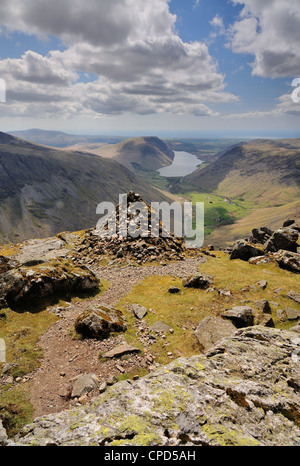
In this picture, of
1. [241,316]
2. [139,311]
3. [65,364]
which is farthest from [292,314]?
[65,364]

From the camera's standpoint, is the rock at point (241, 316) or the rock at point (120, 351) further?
the rock at point (241, 316)

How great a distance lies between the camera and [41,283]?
28531 millimetres

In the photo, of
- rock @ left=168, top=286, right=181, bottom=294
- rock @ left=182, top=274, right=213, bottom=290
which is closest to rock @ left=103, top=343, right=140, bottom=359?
rock @ left=168, top=286, right=181, bottom=294

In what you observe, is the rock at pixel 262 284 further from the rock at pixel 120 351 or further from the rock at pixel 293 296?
the rock at pixel 120 351

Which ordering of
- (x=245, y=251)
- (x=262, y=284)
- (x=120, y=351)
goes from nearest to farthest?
(x=120, y=351) < (x=262, y=284) < (x=245, y=251)

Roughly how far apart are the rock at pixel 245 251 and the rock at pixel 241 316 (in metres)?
27.2

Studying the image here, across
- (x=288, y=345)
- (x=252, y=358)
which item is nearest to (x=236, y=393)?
(x=252, y=358)

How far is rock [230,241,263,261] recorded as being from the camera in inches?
1955

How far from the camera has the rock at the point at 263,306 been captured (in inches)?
1071

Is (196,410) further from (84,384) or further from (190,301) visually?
(190,301)

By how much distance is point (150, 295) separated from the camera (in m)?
33.8

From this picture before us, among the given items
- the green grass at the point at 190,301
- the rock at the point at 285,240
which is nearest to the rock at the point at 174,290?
the green grass at the point at 190,301

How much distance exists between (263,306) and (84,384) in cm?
2162
